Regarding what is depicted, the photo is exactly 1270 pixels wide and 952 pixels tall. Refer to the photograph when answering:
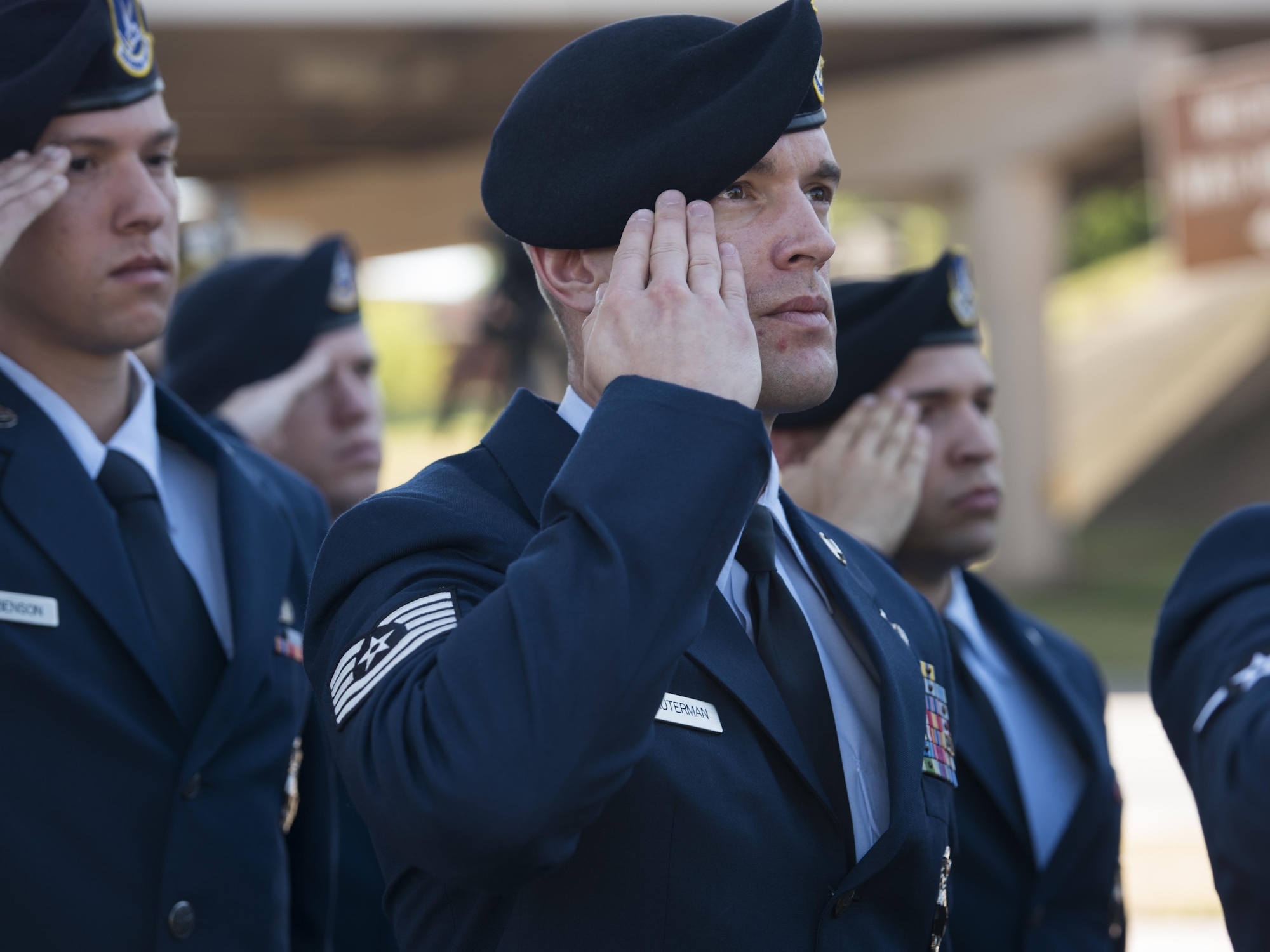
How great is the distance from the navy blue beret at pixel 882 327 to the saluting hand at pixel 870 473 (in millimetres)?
51

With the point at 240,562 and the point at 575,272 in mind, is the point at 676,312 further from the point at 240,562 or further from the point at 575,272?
the point at 240,562

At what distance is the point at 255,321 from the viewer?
13.2 ft

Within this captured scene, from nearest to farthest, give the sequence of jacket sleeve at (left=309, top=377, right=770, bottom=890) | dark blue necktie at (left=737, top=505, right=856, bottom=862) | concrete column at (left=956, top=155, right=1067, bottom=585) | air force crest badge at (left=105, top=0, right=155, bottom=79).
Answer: jacket sleeve at (left=309, top=377, right=770, bottom=890)
dark blue necktie at (left=737, top=505, right=856, bottom=862)
air force crest badge at (left=105, top=0, right=155, bottom=79)
concrete column at (left=956, top=155, right=1067, bottom=585)

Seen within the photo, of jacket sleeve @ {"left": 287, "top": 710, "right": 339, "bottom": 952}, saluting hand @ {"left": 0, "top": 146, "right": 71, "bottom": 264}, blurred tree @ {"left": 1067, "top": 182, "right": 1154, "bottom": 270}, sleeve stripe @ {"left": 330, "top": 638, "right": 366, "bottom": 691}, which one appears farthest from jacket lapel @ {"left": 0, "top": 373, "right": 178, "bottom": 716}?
blurred tree @ {"left": 1067, "top": 182, "right": 1154, "bottom": 270}

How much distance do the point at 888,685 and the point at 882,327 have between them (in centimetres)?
162

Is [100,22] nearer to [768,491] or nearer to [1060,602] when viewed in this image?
[768,491]

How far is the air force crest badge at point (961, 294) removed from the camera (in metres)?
3.47

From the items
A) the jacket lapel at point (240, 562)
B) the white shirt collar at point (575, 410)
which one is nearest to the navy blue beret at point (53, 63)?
the jacket lapel at point (240, 562)

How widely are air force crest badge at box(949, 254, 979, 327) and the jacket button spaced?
2120 millimetres

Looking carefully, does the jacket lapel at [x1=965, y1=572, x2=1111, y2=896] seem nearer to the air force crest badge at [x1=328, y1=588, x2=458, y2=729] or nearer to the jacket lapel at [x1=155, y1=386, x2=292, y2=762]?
the jacket lapel at [x1=155, y1=386, x2=292, y2=762]

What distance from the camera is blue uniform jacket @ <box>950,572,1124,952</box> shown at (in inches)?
106

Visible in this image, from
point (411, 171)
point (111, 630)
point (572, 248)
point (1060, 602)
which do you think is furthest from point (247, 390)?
point (411, 171)

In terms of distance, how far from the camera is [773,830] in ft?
5.54

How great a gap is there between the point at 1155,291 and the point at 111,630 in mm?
22099
